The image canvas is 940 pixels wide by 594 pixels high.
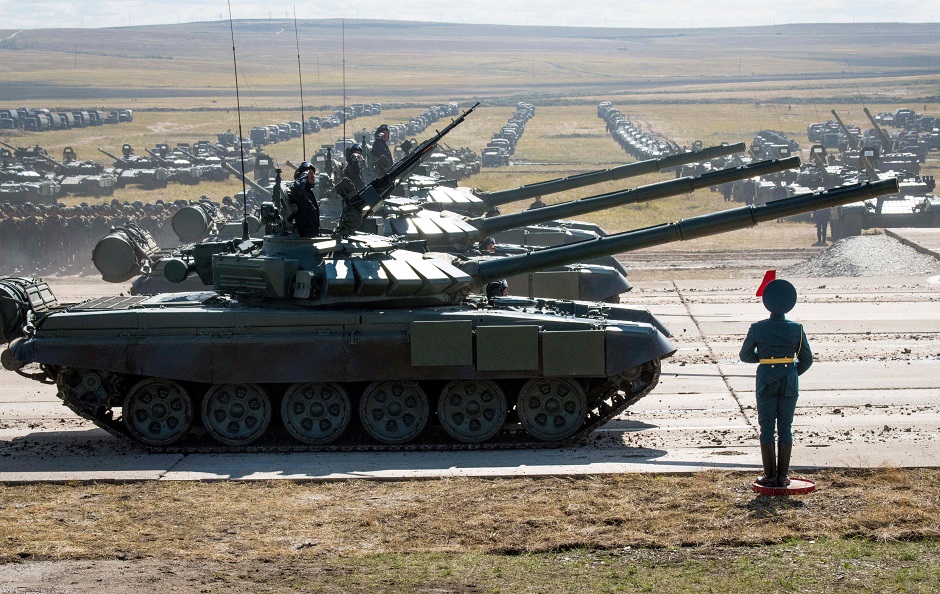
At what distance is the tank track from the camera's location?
1595 cm

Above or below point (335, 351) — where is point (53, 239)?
above

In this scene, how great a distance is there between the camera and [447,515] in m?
12.6

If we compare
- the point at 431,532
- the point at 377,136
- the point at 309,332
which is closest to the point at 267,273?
the point at 309,332

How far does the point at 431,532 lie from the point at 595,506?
1728mm

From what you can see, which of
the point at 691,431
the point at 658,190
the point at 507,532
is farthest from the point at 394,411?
the point at 658,190

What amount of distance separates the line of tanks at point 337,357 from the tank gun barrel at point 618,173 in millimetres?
8476

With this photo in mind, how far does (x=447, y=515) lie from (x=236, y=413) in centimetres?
453

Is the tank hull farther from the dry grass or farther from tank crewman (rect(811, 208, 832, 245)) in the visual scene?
tank crewman (rect(811, 208, 832, 245))

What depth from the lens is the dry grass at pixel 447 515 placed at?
11.6 metres

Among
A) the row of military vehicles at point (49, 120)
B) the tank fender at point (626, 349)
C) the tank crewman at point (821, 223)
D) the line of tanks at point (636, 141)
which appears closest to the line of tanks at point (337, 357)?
the tank fender at point (626, 349)

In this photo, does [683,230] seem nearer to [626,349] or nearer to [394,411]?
[626,349]

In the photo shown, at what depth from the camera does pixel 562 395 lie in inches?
634

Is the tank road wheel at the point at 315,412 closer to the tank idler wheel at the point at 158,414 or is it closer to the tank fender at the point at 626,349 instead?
the tank idler wheel at the point at 158,414

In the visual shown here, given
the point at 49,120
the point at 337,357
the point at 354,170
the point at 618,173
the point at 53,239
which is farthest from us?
the point at 49,120
